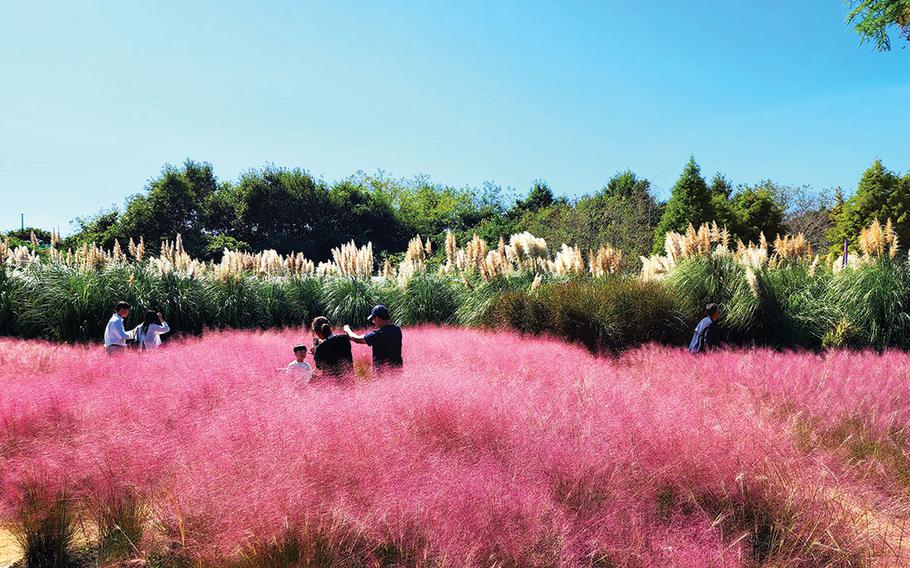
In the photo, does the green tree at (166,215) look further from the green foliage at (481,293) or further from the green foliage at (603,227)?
the green foliage at (481,293)

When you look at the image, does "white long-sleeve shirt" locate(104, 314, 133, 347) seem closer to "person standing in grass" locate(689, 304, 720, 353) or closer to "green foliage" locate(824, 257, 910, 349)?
"person standing in grass" locate(689, 304, 720, 353)

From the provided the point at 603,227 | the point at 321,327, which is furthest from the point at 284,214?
the point at 321,327

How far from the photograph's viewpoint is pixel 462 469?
3.08 m

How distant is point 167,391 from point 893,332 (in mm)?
10913

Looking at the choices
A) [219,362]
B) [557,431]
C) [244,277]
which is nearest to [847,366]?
[557,431]

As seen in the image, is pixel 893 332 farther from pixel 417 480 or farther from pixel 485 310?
pixel 417 480

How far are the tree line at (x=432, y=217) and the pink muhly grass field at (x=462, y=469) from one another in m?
20.2

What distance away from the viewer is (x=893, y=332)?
921cm

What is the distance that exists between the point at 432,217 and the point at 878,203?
101 feet

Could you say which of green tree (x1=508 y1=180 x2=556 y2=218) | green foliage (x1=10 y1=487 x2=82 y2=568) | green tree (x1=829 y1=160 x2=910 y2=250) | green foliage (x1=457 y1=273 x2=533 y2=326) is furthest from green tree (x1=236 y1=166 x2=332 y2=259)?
Answer: green foliage (x1=10 y1=487 x2=82 y2=568)

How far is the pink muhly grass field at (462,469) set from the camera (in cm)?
262

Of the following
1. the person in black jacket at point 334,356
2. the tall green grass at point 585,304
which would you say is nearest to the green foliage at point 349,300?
the tall green grass at point 585,304

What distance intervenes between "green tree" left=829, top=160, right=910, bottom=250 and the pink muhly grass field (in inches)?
1173

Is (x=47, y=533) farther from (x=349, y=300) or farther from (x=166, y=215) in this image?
(x=166, y=215)
